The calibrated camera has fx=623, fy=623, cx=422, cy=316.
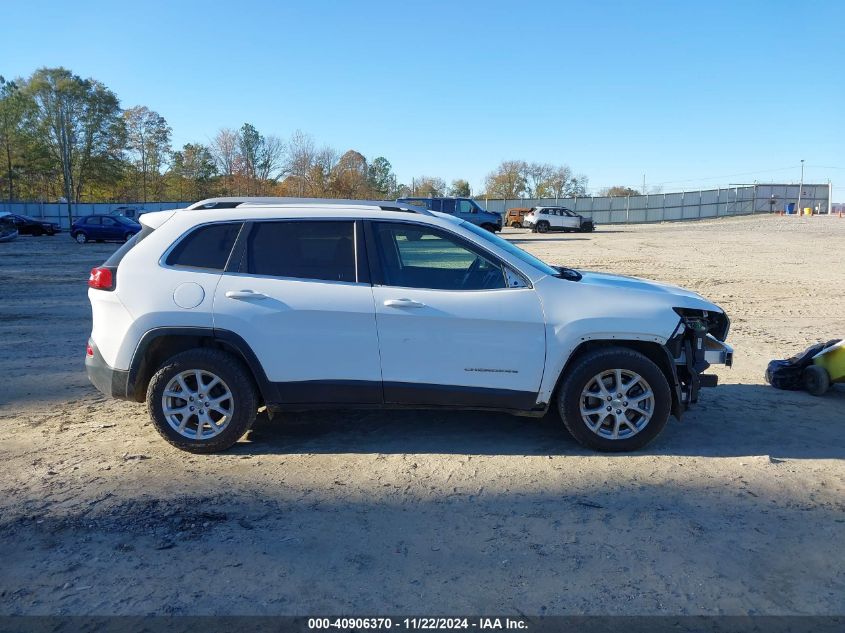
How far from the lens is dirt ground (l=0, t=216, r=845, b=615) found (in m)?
2.94

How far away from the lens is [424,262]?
4879 mm

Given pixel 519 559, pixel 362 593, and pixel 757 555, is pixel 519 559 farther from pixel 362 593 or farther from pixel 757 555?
pixel 757 555

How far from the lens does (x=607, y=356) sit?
4.47 m

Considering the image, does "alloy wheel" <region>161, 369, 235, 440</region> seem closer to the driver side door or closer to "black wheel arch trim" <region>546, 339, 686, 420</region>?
the driver side door

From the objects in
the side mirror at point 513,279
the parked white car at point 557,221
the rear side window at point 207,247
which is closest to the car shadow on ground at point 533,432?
the side mirror at point 513,279

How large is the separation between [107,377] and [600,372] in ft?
11.9

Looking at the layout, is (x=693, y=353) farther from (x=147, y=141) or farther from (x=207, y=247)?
(x=147, y=141)

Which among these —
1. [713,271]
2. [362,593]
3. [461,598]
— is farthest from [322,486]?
[713,271]

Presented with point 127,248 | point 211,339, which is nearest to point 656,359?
point 211,339

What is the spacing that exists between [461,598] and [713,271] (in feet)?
51.3

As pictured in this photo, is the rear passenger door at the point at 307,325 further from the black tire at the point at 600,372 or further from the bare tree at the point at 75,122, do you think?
the bare tree at the point at 75,122

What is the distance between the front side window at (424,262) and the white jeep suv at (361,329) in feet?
0.04

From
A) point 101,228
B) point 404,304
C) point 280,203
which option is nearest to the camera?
point 404,304

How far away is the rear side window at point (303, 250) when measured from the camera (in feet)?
15.2
